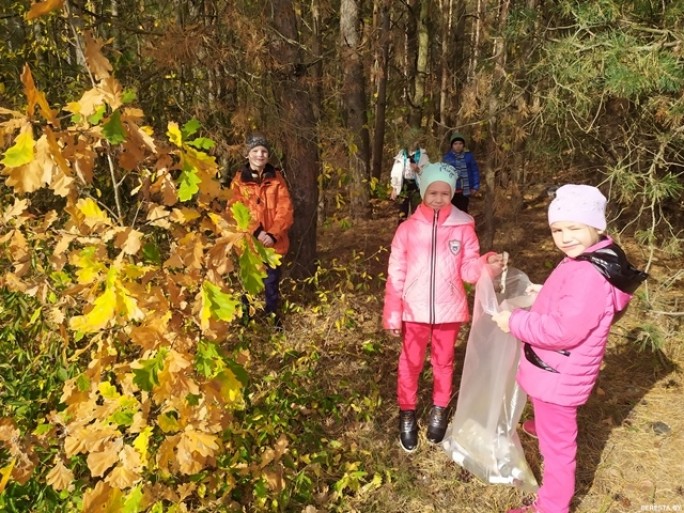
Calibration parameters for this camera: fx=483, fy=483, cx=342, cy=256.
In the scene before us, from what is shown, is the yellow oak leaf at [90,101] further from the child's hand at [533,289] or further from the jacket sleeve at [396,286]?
the child's hand at [533,289]

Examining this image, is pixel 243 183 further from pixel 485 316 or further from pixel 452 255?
pixel 485 316

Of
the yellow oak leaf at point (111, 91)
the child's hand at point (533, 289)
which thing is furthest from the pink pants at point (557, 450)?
the yellow oak leaf at point (111, 91)

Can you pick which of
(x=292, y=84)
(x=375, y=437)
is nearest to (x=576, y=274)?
(x=375, y=437)

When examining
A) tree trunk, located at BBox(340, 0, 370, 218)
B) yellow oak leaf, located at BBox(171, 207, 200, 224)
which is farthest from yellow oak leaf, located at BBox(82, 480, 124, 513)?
tree trunk, located at BBox(340, 0, 370, 218)

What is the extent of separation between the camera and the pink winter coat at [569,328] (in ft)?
6.42

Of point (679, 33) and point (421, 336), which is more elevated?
point (679, 33)

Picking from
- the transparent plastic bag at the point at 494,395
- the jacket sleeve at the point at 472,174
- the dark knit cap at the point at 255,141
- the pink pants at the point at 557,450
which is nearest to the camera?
the pink pants at the point at 557,450

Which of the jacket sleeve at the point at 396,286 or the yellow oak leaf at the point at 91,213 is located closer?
the yellow oak leaf at the point at 91,213

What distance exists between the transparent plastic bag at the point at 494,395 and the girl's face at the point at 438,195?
0.46 meters

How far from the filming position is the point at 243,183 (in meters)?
3.63

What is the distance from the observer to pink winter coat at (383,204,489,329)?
2.68 metres

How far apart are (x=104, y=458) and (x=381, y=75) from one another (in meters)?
4.77

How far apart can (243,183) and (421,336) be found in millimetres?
1778

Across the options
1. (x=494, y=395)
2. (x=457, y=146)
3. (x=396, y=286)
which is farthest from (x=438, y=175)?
(x=457, y=146)
